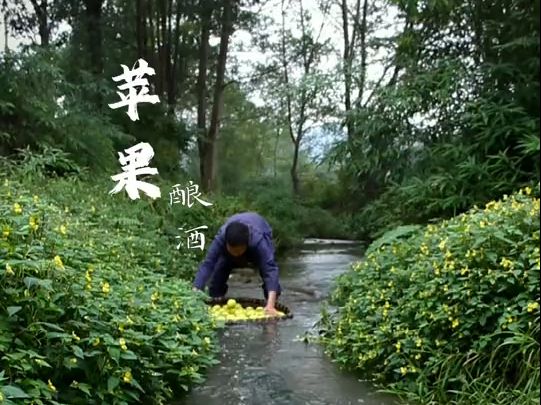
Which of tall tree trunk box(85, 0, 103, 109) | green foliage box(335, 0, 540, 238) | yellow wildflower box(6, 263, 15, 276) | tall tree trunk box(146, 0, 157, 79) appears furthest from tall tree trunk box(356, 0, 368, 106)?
yellow wildflower box(6, 263, 15, 276)

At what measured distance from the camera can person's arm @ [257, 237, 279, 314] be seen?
4.48 m

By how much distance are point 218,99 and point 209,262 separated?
152cm

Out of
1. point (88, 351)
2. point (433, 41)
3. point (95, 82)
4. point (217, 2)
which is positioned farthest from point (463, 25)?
point (88, 351)

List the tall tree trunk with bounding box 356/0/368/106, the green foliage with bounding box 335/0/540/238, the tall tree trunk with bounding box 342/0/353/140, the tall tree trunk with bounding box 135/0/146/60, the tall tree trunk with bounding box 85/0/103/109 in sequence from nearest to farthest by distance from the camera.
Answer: the green foliage with bounding box 335/0/540/238 → the tall tree trunk with bounding box 135/0/146/60 → the tall tree trunk with bounding box 85/0/103/109 → the tall tree trunk with bounding box 342/0/353/140 → the tall tree trunk with bounding box 356/0/368/106

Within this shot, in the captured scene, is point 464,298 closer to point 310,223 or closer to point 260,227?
point 260,227

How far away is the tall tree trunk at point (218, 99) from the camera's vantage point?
518cm

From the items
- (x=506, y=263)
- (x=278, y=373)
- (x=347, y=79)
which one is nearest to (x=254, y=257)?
(x=278, y=373)

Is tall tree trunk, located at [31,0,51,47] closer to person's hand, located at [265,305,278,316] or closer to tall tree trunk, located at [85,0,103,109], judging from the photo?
tall tree trunk, located at [85,0,103,109]

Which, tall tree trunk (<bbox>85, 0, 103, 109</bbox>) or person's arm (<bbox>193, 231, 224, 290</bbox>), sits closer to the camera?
person's arm (<bbox>193, 231, 224, 290</bbox>)

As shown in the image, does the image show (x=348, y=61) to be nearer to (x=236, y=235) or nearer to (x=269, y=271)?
(x=236, y=235)

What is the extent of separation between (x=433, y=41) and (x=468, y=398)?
3.29 metres

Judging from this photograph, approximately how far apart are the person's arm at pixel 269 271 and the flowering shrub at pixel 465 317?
1.36 metres

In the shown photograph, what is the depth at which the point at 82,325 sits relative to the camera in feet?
6.95

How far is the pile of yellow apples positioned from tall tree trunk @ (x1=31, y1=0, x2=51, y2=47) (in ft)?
8.41
